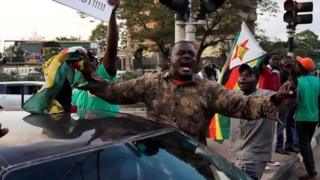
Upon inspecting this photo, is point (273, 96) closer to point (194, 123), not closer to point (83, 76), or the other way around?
point (194, 123)

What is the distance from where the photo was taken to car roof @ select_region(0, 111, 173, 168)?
2.50 metres

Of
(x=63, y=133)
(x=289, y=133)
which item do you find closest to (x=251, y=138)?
(x=63, y=133)

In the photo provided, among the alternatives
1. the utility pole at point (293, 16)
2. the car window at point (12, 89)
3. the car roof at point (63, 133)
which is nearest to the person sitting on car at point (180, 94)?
the car roof at point (63, 133)

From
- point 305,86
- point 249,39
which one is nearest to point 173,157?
point 249,39

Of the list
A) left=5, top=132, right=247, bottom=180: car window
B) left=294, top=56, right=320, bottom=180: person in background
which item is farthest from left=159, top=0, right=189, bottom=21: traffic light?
left=5, top=132, right=247, bottom=180: car window

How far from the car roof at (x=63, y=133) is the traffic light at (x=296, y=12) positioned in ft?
33.1

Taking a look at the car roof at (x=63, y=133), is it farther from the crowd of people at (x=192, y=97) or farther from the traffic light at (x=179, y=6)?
the traffic light at (x=179, y=6)

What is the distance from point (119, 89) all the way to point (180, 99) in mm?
438

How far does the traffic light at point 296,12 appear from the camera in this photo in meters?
12.8

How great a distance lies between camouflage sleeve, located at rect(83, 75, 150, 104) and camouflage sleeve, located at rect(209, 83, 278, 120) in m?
0.49

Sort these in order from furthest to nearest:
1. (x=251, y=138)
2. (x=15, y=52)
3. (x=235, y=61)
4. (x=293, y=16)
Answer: (x=15, y=52), (x=293, y=16), (x=235, y=61), (x=251, y=138)

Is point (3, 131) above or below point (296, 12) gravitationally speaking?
below

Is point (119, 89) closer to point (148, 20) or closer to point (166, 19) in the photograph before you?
point (166, 19)

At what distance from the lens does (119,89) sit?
3.99 metres
